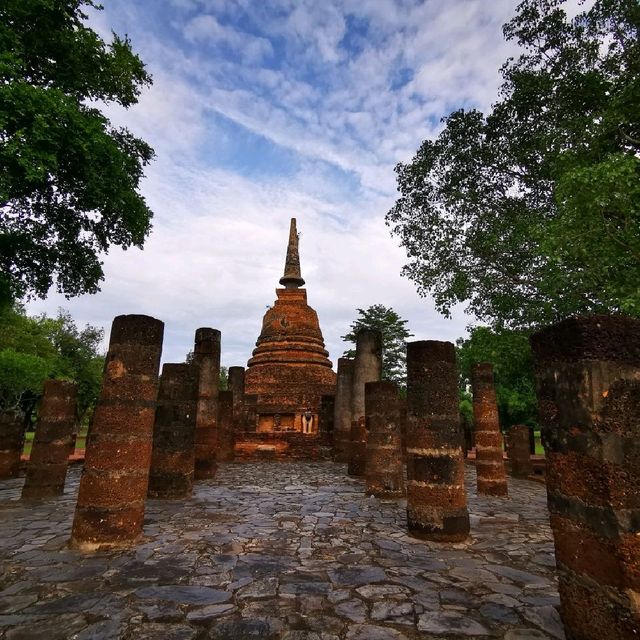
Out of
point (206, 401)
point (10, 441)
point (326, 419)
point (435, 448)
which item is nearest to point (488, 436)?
point (435, 448)

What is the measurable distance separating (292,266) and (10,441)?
18.6 m

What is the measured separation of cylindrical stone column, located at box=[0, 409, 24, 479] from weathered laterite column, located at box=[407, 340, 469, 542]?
33.2ft

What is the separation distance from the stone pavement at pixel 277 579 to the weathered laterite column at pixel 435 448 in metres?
0.32

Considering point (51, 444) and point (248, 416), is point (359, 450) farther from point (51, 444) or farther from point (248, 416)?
point (248, 416)

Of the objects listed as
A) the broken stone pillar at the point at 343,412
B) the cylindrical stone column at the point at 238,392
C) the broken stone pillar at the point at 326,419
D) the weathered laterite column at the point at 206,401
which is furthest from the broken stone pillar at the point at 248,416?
the weathered laterite column at the point at 206,401

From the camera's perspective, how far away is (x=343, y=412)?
54.8 ft

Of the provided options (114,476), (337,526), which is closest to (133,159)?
(114,476)

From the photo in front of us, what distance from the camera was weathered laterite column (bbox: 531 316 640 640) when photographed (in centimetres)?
277

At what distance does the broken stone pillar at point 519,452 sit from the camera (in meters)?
13.6

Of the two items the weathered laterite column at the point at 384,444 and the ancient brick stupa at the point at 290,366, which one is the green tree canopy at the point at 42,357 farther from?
the weathered laterite column at the point at 384,444

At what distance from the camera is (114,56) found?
13.3 metres

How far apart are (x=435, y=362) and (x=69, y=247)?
40.7 feet

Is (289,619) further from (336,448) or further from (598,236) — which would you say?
(336,448)

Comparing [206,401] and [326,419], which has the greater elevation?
[206,401]
